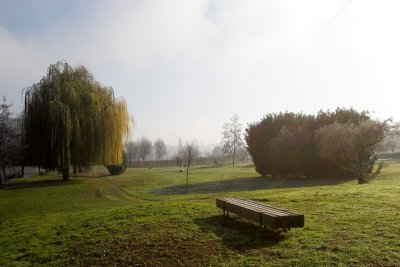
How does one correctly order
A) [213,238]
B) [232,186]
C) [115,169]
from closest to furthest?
[213,238]
[232,186]
[115,169]

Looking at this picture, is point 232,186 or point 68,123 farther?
point 232,186

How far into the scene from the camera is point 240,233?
1080 centimetres

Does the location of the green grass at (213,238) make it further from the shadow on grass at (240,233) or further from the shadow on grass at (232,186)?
the shadow on grass at (232,186)

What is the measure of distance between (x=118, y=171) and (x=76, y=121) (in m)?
21.4

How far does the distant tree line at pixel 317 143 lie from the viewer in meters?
31.0

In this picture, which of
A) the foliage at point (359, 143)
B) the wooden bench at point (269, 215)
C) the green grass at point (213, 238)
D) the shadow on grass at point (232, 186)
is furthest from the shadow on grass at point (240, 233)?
the foliage at point (359, 143)

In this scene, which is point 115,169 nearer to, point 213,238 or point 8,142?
point 8,142

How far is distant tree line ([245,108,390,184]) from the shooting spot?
31.0 metres

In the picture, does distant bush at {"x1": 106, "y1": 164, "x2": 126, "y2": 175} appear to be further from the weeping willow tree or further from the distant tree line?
the distant tree line

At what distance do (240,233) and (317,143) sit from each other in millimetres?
31110

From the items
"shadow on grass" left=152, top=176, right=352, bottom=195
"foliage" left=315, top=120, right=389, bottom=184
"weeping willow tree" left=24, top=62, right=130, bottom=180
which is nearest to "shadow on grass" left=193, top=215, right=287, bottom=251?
"shadow on grass" left=152, top=176, right=352, bottom=195

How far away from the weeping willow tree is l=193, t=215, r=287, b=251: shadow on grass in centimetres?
2453

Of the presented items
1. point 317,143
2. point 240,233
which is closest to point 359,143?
A: point 317,143

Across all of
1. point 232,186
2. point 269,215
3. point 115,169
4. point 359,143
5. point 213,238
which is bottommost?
point 232,186
